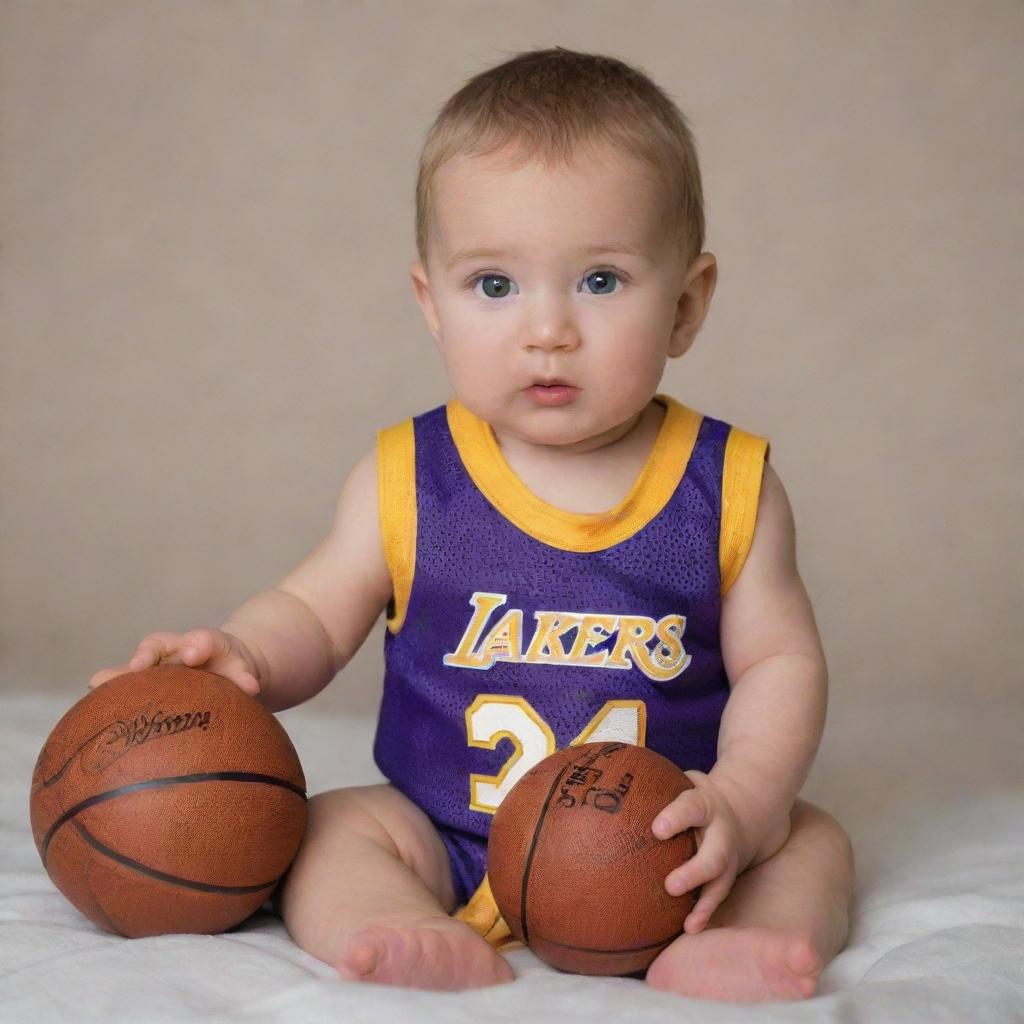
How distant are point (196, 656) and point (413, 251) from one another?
201 centimetres

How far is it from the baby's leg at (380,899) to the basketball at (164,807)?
0.07m

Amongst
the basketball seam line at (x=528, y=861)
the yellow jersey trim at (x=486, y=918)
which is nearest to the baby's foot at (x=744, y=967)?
the basketball seam line at (x=528, y=861)

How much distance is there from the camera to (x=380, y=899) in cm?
210

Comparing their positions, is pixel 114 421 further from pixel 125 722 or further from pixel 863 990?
pixel 863 990

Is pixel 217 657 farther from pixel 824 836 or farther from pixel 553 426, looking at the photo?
pixel 824 836

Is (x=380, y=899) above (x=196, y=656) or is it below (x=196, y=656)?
below

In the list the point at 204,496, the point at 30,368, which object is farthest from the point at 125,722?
the point at 30,368

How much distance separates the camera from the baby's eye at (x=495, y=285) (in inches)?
88.5

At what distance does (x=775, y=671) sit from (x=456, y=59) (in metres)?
2.18

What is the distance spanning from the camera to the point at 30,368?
13.9ft

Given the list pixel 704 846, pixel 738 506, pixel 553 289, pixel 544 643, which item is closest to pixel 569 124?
pixel 553 289

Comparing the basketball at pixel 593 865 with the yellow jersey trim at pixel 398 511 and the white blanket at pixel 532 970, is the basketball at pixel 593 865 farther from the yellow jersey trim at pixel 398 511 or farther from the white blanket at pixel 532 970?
the yellow jersey trim at pixel 398 511

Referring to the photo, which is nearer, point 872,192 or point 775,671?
point 775,671

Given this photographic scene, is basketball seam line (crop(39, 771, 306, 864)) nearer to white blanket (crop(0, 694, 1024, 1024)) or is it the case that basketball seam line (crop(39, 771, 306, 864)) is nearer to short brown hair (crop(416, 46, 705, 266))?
white blanket (crop(0, 694, 1024, 1024))
